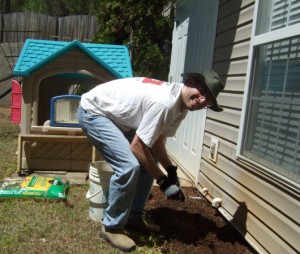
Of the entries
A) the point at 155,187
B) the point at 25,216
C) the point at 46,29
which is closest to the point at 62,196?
the point at 25,216

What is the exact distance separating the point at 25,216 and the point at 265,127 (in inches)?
91.7

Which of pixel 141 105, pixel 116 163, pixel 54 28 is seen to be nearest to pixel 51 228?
pixel 116 163

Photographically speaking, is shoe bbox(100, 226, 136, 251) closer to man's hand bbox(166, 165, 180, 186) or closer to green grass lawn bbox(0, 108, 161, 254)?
green grass lawn bbox(0, 108, 161, 254)

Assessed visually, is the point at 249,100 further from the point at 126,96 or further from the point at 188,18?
the point at 188,18

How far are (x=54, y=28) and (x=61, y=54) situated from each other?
983 cm

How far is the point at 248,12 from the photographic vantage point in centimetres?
376

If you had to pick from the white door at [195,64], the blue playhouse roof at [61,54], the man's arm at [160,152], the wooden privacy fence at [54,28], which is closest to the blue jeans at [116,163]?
the man's arm at [160,152]

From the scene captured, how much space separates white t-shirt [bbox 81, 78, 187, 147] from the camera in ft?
9.62

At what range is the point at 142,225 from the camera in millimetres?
3576

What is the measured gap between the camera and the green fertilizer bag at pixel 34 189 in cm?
412

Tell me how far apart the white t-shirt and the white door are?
6.22 feet

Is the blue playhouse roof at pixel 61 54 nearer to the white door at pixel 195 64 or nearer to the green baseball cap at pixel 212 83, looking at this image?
the white door at pixel 195 64

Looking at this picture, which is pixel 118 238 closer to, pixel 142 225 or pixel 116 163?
pixel 142 225

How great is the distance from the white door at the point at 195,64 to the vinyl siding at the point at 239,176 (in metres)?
0.27
